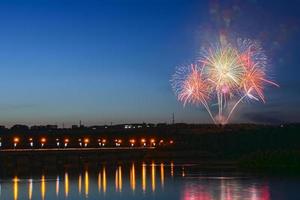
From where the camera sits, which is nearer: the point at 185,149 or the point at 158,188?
the point at 158,188

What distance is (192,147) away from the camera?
14962 cm

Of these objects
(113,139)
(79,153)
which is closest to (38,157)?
(79,153)

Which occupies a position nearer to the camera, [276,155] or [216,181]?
[216,181]

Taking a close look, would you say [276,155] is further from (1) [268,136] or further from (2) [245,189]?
(1) [268,136]

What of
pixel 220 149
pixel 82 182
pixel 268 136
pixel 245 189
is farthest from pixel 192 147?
pixel 245 189

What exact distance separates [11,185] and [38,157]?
48861mm

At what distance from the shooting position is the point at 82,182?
212 ft

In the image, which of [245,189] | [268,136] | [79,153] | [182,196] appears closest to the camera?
[182,196]

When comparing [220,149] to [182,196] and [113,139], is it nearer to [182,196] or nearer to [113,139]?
[113,139]

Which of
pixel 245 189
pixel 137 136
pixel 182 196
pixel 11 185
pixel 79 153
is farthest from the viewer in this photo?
pixel 137 136

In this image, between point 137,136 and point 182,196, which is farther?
point 137,136

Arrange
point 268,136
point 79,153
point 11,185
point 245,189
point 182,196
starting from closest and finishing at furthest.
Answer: point 182,196 < point 245,189 < point 11,185 < point 79,153 < point 268,136

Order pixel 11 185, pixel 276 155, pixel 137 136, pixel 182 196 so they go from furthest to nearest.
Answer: pixel 137 136 < pixel 276 155 < pixel 11 185 < pixel 182 196

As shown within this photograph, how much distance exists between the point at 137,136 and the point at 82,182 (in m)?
123
